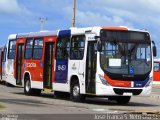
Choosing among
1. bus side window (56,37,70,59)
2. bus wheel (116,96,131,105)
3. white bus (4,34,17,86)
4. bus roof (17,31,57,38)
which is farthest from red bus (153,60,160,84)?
bus wheel (116,96,131,105)

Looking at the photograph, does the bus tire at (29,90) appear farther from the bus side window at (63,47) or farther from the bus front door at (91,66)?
the bus front door at (91,66)

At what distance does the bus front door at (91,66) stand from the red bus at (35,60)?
11.4 feet

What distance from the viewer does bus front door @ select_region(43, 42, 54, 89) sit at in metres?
27.1

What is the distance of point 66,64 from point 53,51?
1.61 meters

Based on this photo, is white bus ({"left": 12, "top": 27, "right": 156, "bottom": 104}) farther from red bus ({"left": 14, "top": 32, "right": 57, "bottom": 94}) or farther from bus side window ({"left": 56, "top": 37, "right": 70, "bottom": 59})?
red bus ({"left": 14, "top": 32, "right": 57, "bottom": 94})

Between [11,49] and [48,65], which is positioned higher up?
[11,49]

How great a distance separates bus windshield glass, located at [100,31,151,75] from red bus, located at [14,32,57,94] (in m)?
4.18

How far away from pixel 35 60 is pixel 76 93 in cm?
466

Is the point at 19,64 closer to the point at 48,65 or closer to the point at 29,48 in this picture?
the point at 29,48

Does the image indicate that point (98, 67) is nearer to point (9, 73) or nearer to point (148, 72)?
point (148, 72)

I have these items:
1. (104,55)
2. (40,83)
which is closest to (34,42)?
(40,83)

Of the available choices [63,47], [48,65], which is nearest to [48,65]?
[48,65]

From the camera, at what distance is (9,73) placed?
31.8 metres

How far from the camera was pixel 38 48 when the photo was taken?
28.3 meters
